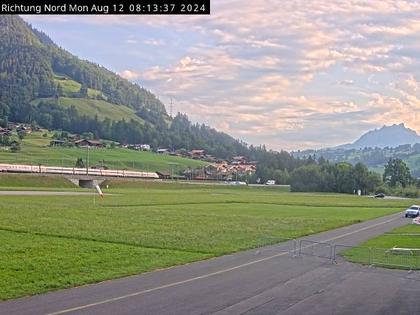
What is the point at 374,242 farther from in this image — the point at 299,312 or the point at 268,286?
the point at 299,312

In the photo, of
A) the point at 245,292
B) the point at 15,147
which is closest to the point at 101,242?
the point at 245,292

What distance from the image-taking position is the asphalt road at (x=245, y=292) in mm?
16562

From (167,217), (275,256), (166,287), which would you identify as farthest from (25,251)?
(167,217)

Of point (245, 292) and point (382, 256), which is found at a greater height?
point (245, 292)

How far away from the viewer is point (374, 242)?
39844 mm

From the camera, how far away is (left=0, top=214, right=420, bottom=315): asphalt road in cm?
1656

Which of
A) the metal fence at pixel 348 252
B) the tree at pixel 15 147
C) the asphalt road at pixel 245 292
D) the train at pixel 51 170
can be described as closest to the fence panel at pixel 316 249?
the metal fence at pixel 348 252

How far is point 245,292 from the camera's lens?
19.3m

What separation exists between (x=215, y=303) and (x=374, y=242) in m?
24.7

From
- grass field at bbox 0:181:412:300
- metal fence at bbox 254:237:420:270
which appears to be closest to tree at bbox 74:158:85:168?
grass field at bbox 0:181:412:300

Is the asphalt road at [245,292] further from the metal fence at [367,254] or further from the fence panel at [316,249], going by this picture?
the fence panel at [316,249]

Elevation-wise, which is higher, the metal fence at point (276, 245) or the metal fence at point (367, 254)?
the metal fence at point (276, 245)

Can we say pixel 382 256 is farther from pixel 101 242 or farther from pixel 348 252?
pixel 101 242

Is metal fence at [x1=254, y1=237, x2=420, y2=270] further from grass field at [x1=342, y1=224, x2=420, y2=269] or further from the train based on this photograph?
the train
